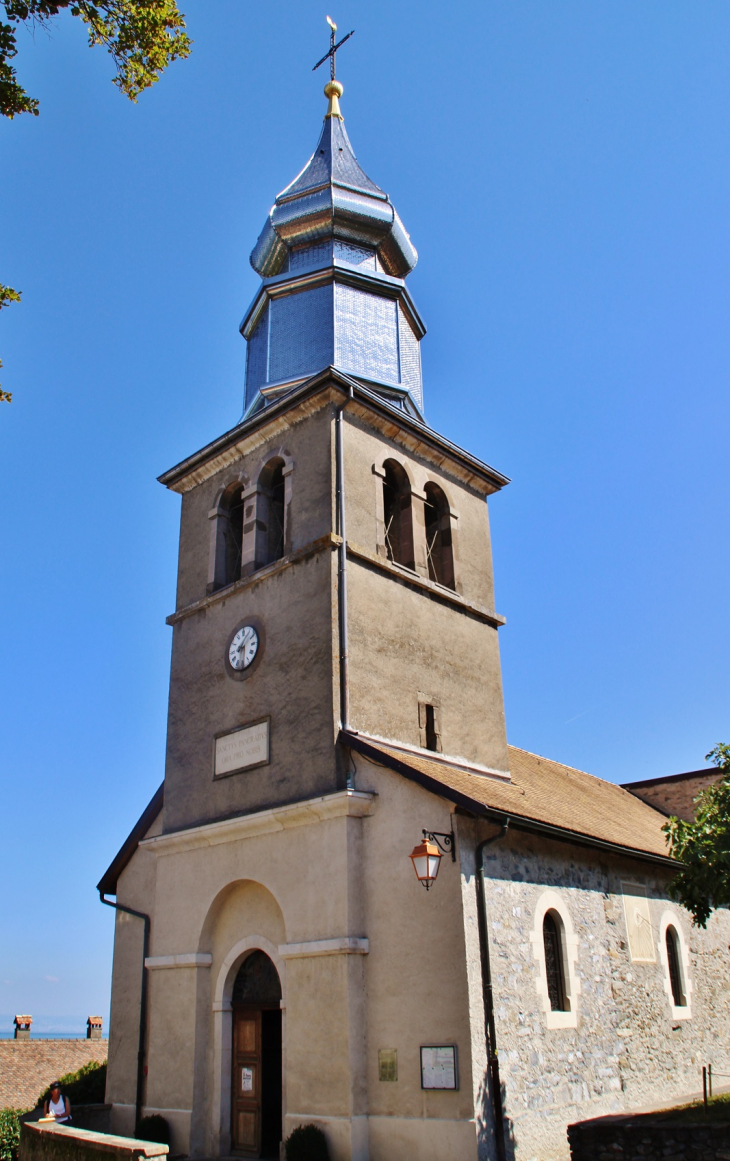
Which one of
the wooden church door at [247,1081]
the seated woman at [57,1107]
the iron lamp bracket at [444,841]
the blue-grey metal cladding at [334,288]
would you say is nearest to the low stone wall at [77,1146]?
the seated woman at [57,1107]

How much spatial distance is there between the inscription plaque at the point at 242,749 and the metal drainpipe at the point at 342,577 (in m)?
1.63

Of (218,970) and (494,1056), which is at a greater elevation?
(218,970)

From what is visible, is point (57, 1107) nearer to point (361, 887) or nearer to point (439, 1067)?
point (361, 887)

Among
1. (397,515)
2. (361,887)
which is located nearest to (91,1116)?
(361,887)

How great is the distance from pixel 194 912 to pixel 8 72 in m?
11.6

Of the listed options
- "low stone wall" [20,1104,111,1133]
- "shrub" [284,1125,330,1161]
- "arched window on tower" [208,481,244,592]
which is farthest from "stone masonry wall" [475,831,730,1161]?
"low stone wall" [20,1104,111,1133]

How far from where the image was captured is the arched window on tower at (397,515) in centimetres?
1609

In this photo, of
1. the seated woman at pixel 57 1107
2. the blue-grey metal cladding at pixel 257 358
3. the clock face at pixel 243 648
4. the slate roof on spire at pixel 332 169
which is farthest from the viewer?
the slate roof on spire at pixel 332 169

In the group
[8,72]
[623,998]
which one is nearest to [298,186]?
[8,72]

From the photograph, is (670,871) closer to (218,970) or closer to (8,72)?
(218,970)

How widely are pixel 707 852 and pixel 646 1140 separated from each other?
3.55m

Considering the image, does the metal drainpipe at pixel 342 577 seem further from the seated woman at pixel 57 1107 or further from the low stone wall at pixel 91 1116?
the low stone wall at pixel 91 1116

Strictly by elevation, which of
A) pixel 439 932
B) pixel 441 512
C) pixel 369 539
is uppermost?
pixel 441 512

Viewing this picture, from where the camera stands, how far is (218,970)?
13930 millimetres
